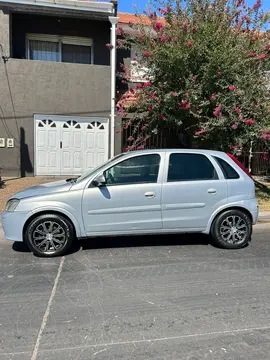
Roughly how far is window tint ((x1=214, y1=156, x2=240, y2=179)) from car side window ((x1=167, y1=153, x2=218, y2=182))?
15 centimetres

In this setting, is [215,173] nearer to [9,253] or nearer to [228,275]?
[228,275]

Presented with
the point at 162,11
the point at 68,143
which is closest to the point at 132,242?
the point at 162,11

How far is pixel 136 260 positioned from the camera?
5.20 meters

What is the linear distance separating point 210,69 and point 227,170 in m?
3.53

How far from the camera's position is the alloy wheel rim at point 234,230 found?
18.9ft

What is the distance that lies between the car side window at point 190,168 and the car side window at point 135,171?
257 mm

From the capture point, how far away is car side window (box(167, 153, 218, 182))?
560 cm

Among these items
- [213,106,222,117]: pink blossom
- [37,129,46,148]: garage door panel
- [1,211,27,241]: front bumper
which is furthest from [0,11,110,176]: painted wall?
[1,211,27,241]: front bumper

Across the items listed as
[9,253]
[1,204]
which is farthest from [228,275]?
[1,204]

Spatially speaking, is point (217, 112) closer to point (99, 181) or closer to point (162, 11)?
point (162, 11)

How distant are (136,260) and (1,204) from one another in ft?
14.9

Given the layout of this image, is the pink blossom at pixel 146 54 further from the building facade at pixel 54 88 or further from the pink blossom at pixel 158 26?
the building facade at pixel 54 88

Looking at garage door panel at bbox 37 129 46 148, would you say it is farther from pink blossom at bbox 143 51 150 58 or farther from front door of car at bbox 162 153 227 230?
front door of car at bbox 162 153 227 230

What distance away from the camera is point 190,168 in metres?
5.69
